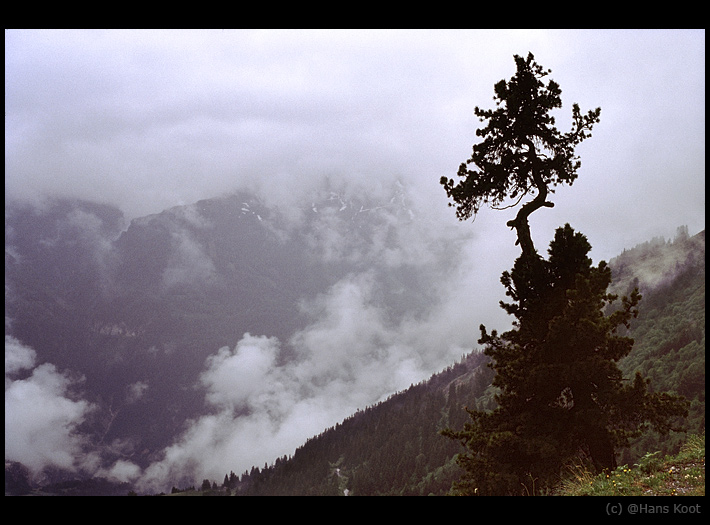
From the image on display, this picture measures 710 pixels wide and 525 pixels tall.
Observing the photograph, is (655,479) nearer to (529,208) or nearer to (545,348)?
(545,348)

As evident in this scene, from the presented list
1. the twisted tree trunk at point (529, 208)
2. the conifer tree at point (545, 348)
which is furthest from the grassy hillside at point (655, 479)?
the twisted tree trunk at point (529, 208)

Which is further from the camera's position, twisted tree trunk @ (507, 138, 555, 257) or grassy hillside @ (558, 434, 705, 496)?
twisted tree trunk @ (507, 138, 555, 257)

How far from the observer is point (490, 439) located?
16.0 m

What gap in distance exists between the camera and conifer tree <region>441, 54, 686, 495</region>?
15586 mm

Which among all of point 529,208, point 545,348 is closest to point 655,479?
point 545,348

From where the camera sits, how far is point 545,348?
16094 millimetres

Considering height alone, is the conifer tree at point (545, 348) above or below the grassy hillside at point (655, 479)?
above

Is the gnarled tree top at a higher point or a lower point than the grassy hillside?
higher

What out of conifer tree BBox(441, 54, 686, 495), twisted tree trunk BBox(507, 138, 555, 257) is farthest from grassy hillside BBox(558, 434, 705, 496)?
twisted tree trunk BBox(507, 138, 555, 257)

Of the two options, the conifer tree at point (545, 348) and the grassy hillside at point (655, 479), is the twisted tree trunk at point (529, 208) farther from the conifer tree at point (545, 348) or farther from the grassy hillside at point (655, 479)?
the grassy hillside at point (655, 479)

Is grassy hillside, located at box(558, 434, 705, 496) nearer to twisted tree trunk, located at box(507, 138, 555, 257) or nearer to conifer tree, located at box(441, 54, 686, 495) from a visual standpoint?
conifer tree, located at box(441, 54, 686, 495)

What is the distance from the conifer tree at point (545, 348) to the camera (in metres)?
15.6
